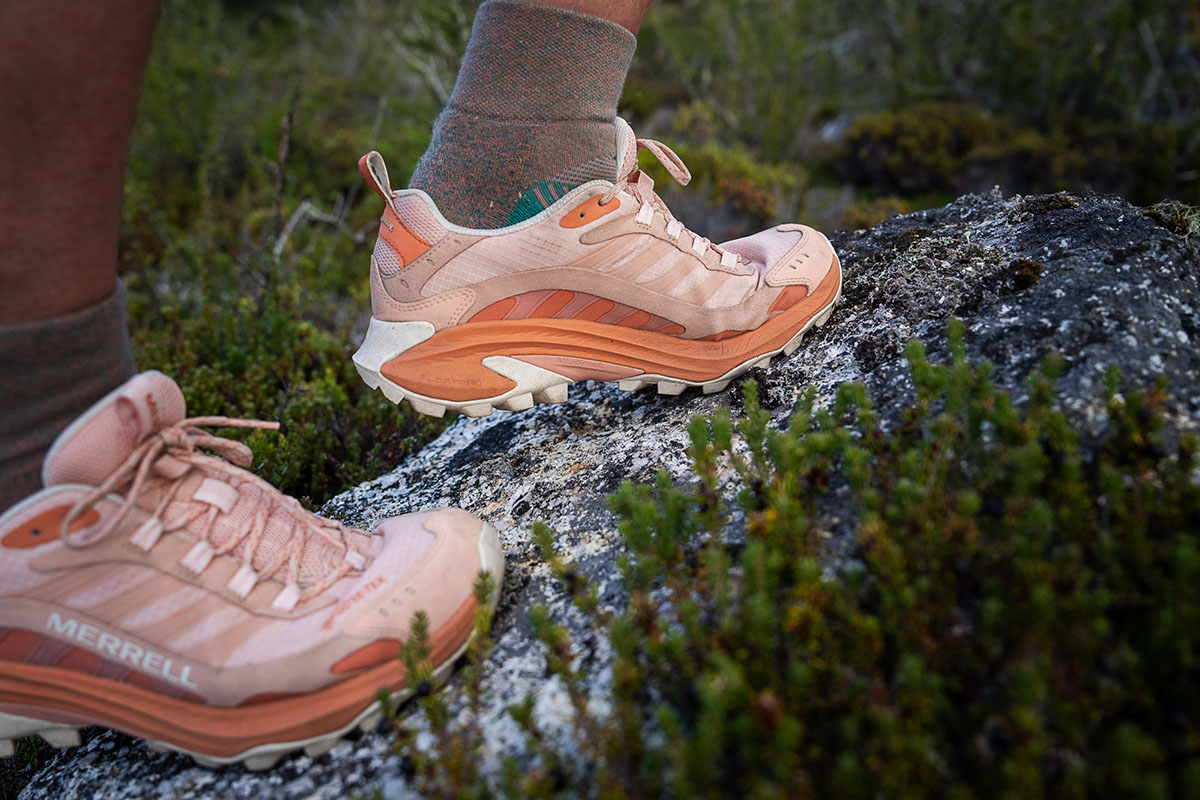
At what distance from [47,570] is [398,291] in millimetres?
998

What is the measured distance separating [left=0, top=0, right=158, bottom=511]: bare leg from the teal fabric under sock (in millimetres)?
773

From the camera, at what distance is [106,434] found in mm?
1280

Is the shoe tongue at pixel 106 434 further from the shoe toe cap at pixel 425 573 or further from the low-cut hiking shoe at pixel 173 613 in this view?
the shoe toe cap at pixel 425 573

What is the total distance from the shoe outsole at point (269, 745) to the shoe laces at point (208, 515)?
0.81 ft

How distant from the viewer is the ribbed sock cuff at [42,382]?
4.09ft

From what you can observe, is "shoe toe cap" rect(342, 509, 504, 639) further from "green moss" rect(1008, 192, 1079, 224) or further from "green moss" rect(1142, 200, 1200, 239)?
"green moss" rect(1142, 200, 1200, 239)

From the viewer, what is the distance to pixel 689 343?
6.79 feet

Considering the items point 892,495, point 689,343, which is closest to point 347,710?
point 892,495

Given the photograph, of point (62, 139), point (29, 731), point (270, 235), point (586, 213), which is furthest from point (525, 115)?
point (270, 235)

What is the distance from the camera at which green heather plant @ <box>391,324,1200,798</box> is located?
0.99m

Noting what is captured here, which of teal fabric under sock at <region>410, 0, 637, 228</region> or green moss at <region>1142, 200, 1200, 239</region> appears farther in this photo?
green moss at <region>1142, 200, 1200, 239</region>

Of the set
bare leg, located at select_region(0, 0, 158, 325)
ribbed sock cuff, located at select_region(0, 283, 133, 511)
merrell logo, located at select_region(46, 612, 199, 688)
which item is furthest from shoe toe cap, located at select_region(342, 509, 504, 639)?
bare leg, located at select_region(0, 0, 158, 325)

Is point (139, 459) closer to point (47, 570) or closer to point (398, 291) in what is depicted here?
point (47, 570)

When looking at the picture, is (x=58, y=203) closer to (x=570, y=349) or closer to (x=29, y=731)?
(x=29, y=731)
